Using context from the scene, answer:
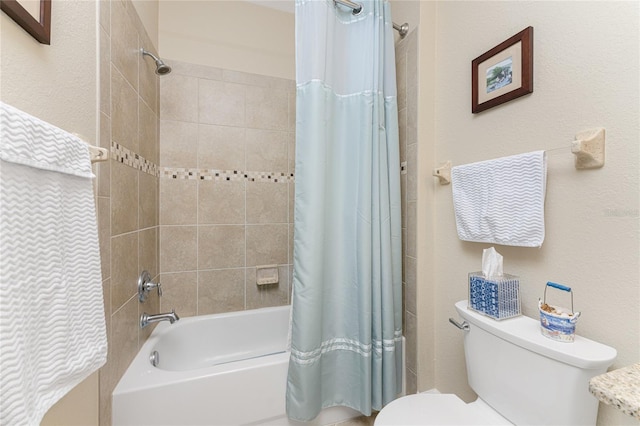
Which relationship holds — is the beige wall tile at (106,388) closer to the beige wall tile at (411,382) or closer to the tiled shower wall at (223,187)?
the tiled shower wall at (223,187)

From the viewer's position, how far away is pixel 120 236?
115 centimetres

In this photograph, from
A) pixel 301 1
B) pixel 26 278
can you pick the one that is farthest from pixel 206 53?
pixel 26 278

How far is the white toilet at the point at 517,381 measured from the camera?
0.75m

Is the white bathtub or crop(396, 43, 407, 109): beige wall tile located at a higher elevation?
crop(396, 43, 407, 109): beige wall tile

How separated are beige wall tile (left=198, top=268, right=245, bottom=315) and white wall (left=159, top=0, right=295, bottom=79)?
1450 mm

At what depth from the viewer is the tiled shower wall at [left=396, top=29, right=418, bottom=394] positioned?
1450mm

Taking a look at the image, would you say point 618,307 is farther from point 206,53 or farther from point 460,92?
point 206,53

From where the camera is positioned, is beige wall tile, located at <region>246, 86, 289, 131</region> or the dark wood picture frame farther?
beige wall tile, located at <region>246, 86, 289, 131</region>

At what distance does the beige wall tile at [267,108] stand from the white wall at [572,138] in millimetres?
1210

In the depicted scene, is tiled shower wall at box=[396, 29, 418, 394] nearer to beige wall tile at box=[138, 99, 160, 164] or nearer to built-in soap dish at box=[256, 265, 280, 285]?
built-in soap dish at box=[256, 265, 280, 285]

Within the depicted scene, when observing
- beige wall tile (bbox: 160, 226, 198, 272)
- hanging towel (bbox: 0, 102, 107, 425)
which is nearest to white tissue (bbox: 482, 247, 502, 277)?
hanging towel (bbox: 0, 102, 107, 425)

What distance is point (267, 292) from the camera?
2.03 meters

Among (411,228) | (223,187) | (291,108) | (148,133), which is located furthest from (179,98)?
(411,228)

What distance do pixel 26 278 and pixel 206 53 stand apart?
1807 mm
